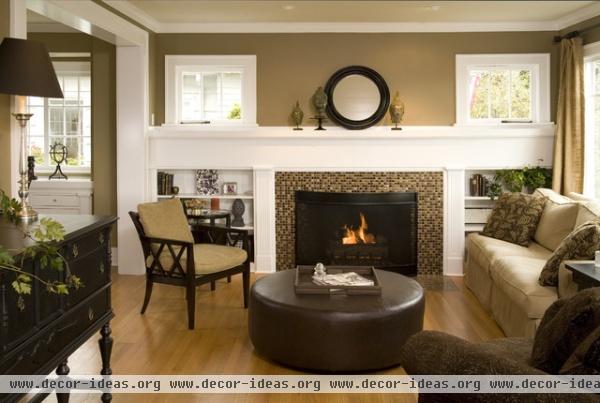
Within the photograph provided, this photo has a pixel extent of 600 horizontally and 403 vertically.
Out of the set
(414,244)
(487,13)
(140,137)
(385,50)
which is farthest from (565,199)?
(140,137)

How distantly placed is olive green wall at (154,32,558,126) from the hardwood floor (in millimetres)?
1955

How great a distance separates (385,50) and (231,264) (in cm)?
299

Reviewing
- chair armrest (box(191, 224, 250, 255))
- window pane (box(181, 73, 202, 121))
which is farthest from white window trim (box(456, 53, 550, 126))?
window pane (box(181, 73, 202, 121))

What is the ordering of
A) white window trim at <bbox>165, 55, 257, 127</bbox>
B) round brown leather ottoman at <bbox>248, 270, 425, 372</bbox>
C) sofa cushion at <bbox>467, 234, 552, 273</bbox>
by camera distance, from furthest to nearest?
1. white window trim at <bbox>165, 55, 257, 127</bbox>
2. sofa cushion at <bbox>467, 234, 552, 273</bbox>
3. round brown leather ottoman at <bbox>248, 270, 425, 372</bbox>

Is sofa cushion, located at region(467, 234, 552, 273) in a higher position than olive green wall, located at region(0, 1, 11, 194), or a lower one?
lower

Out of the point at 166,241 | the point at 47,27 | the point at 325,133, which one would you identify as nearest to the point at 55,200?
the point at 47,27

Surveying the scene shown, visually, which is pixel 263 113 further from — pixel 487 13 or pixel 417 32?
pixel 487 13

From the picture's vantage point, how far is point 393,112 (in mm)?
5977

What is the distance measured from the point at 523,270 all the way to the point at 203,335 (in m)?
2.25

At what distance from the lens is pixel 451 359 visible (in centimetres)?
188

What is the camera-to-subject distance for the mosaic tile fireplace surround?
600cm

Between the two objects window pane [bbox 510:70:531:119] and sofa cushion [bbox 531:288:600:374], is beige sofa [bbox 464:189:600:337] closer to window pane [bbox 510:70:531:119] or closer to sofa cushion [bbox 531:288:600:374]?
window pane [bbox 510:70:531:119]

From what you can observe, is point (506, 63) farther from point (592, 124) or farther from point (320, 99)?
point (320, 99)

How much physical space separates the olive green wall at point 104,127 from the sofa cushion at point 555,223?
425 cm
